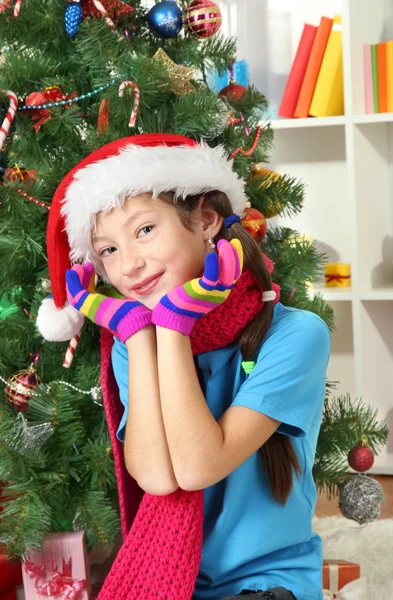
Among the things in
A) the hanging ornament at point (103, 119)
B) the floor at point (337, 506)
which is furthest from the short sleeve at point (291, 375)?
the floor at point (337, 506)

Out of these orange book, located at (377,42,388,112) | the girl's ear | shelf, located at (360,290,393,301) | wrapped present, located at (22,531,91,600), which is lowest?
wrapped present, located at (22,531,91,600)

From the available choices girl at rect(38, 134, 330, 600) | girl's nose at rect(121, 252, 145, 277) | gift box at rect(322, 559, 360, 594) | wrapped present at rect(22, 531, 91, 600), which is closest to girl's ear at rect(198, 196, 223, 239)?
girl at rect(38, 134, 330, 600)

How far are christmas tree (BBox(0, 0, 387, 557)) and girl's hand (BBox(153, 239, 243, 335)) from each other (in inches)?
13.3

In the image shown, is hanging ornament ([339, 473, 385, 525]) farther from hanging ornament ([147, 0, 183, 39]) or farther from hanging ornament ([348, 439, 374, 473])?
hanging ornament ([147, 0, 183, 39])

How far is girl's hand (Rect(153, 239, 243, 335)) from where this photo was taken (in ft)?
3.55

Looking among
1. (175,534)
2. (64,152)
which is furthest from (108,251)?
(175,534)

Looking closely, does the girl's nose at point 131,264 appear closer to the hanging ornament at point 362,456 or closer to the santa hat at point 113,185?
the santa hat at point 113,185

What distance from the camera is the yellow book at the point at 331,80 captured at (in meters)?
2.54

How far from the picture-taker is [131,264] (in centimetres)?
115

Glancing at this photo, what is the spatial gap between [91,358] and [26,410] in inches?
5.8

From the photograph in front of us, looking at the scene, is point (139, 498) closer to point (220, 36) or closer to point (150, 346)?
point (150, 346)

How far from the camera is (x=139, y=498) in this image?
1398 millimetres

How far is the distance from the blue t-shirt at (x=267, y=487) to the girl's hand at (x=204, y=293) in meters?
0.13

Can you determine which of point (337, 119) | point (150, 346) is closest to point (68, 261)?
point (150, 346)
